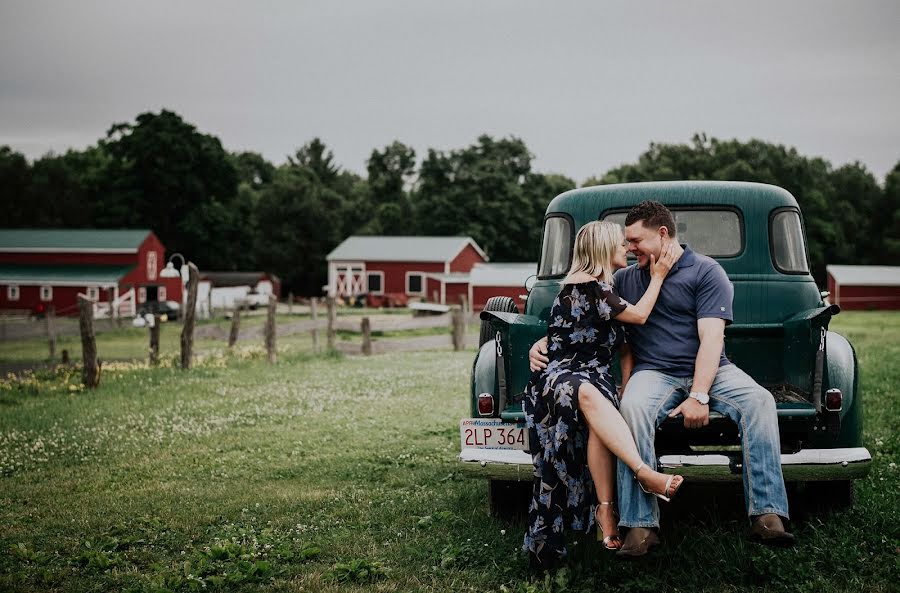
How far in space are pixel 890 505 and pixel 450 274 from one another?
162 ft

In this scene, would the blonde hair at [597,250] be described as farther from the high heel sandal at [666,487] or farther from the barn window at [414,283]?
the barn window at [414,283]

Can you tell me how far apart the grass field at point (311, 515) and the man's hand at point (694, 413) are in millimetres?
907

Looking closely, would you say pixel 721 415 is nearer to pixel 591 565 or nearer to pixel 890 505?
pixel 591 565

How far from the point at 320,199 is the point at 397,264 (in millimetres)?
13866

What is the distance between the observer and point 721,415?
15.3 ft

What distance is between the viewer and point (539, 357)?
16.3 ft

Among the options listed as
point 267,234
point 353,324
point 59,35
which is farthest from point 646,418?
point 267,234

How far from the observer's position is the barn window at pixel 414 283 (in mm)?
58719

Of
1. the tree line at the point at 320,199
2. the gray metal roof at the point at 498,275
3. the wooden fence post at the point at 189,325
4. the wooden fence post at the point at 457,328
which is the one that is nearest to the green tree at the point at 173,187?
the tree line at the point at 320,199

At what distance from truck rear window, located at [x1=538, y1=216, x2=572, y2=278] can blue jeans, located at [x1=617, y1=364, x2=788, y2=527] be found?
2074 mm

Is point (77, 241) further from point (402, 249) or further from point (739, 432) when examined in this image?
point (739, 432)

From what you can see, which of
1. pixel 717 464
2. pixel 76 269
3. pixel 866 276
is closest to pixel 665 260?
pixel 717 464

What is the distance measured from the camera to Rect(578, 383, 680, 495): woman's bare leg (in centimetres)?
429

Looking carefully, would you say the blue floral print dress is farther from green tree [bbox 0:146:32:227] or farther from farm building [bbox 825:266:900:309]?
green tree [bbox 0:146:32:227]
